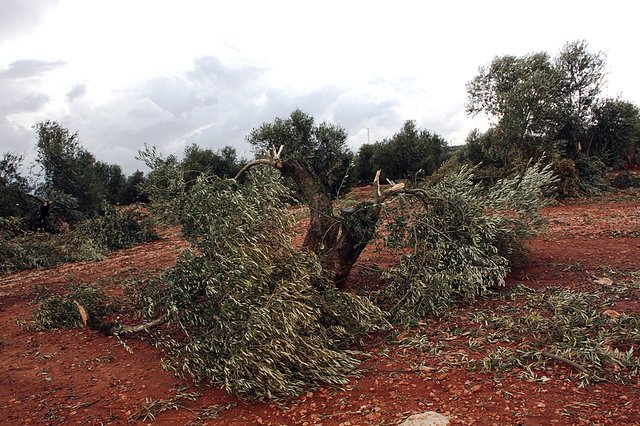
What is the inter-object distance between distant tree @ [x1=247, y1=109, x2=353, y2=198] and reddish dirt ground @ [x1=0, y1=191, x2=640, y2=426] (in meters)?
13.6

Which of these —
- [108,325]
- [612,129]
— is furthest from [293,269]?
[612,129]

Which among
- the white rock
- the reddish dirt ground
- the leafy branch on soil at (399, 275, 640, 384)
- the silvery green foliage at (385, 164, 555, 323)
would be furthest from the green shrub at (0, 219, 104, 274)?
the white rock

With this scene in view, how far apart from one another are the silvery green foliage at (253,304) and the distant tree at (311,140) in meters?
14.4

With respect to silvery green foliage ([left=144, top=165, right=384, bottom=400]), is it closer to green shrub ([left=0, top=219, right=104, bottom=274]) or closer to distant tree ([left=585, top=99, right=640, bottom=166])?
green shrub ([left=0, top=219, right=104, bottom=274])

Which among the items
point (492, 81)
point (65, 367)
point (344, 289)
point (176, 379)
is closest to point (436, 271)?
point (344, 289)

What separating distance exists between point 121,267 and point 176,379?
653cm

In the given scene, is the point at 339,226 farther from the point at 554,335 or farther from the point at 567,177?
the point at 567,177

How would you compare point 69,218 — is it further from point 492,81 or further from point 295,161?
point 492,81

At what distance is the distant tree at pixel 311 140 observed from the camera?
66.9 ft

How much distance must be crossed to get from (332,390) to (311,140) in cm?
1756

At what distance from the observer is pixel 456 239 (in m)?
6.77

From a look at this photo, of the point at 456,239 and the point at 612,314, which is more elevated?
the point at 456,239

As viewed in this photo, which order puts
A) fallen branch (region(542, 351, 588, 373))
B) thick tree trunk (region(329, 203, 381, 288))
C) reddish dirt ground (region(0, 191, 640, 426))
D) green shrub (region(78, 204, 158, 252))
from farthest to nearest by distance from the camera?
green shrub (region(78, 204, 158, 252)), thick tree trunk (region(329, 203, 381, 288)), fallen branch (region(542, 351, 588, 373)), reddish dirt ground (region(0, 191, 640, 426))

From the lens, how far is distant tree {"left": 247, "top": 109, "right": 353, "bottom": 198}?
2039 centimetres
